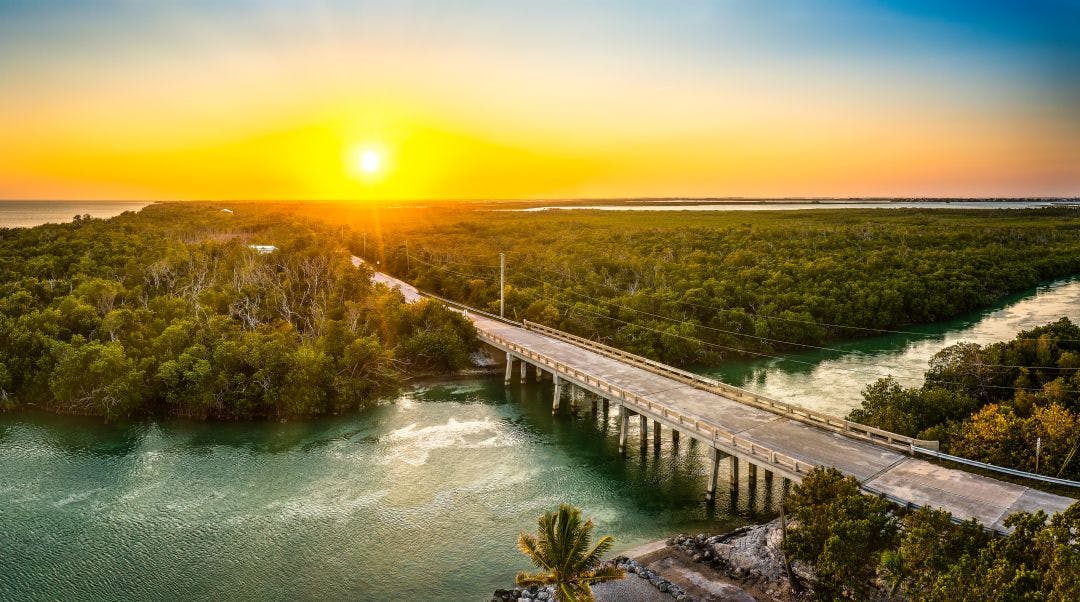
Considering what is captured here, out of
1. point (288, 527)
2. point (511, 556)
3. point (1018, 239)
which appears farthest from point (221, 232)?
point (1018, 239)

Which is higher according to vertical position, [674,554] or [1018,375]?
[1018,375]

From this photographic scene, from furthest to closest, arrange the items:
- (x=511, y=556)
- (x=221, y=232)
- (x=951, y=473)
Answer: (x=221, y=232) < (x=511, y=556) < (x=951, y=473)

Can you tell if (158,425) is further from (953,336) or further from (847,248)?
(847,248)

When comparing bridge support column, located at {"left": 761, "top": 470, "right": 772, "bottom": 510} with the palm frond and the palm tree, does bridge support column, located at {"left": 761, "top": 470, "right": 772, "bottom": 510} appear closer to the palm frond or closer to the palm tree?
the palm tree

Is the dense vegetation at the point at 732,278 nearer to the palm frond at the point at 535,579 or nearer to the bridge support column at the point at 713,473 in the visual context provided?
the bridge support column at the point at 713,473

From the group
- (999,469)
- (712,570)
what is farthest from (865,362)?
(712,570)

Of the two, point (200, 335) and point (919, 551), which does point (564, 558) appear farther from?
point (200, 335)

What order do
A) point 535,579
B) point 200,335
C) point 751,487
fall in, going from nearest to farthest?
point 535,579 → point 751,487 → point 200,335
